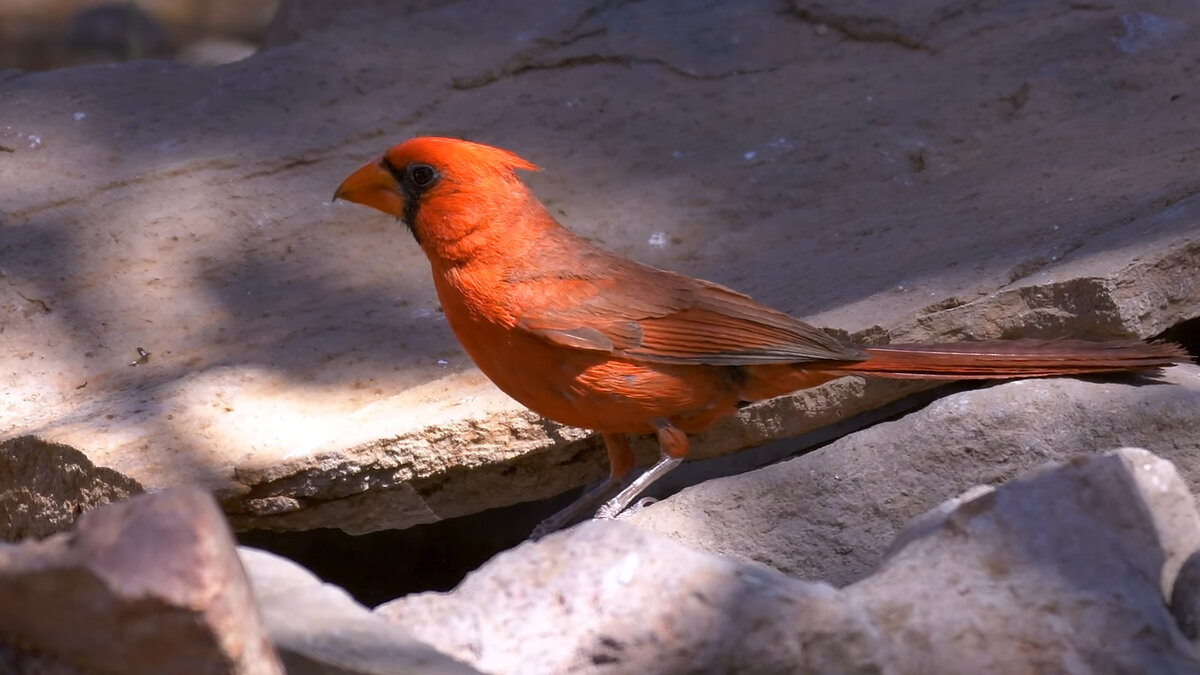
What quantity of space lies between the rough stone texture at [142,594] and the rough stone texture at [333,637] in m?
0.12

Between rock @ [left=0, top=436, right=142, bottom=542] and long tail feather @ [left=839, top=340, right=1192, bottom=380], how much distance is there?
6.52 ft

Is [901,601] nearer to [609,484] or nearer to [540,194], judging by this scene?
[609,484]

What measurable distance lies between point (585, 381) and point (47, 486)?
154 cm

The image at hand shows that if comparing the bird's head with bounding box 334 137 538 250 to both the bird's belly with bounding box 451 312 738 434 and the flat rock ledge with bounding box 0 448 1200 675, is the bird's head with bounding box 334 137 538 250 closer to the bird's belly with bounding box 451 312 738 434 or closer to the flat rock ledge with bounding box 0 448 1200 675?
the bird's belly with bounding box 451 312 738 434

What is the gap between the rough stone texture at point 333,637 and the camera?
2.12 meters

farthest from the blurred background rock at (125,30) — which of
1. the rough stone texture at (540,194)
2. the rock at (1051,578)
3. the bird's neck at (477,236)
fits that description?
the rock at (1051,578)

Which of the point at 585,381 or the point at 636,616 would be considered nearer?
the point at 636,616

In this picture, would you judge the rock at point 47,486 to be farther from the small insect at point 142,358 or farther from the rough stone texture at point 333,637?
the rough stone texture at point 333,637

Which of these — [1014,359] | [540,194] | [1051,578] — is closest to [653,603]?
[1051,578]

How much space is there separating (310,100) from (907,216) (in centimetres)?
248

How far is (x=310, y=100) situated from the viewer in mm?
5836

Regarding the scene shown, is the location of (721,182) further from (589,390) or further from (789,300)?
(589,390)

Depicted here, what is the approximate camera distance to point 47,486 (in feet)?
13.0

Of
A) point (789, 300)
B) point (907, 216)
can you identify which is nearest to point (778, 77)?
point (907, 216)
